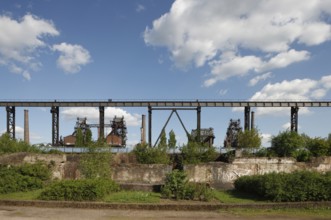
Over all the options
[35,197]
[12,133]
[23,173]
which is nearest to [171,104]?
[12,133]

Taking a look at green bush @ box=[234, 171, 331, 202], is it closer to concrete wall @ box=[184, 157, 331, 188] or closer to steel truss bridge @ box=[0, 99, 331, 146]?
concrete wall @ box=[184, 157, 331, 188]

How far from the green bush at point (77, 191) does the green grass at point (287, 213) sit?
15.1 feet

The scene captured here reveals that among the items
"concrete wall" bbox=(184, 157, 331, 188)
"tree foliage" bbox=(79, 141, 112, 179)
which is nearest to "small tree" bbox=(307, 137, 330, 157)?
"concrete wall" bbox=(184, 157, 331, 188)

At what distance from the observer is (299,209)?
1199 cm

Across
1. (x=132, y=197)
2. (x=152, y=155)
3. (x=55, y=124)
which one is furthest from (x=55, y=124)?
(x=132, y=197)

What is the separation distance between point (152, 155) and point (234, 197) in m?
8.63

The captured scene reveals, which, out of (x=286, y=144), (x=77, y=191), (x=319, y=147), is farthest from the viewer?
(x=286, y=144)

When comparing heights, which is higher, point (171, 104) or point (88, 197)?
point (171, 104)

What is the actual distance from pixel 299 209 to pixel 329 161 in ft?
33.2

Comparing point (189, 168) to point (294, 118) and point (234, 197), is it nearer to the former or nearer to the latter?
point (234, 197)

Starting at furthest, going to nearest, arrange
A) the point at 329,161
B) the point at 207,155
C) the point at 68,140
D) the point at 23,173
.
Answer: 1. the point at 68,140
2. the point at 207,155
3. the point at 329,161
4. the point at 23,173

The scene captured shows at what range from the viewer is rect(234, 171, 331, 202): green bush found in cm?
1263

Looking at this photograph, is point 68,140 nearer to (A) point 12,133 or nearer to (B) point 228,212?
(A) point 12,133

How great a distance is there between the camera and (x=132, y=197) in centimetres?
1330
